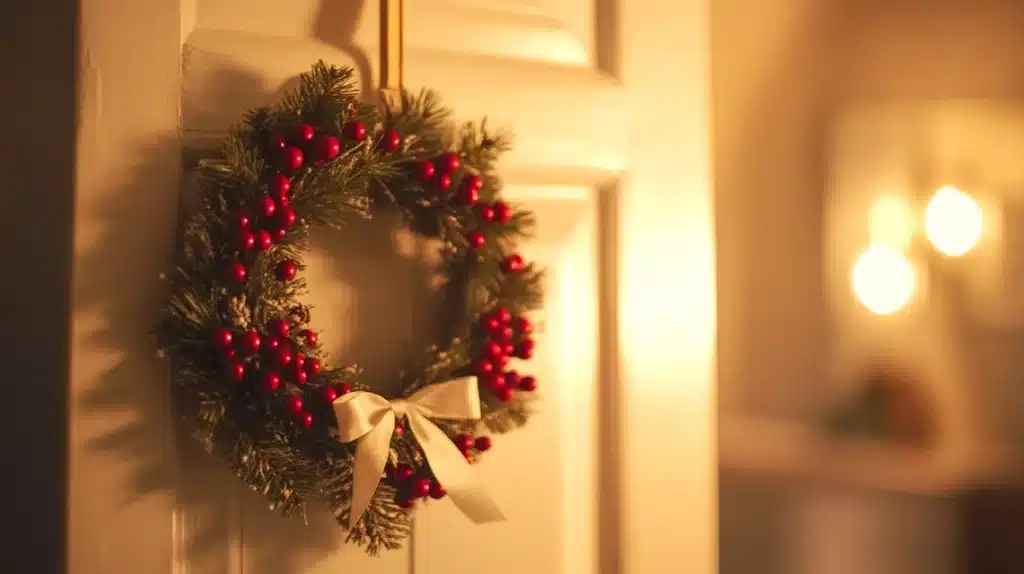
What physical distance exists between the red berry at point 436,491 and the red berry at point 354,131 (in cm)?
34

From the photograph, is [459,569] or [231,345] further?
[459,569]


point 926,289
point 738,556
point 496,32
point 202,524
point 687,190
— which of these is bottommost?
point 738,556

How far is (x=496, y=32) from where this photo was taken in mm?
882

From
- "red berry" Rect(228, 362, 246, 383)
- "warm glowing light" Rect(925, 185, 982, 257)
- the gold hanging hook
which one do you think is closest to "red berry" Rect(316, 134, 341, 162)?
the gold hanging hook

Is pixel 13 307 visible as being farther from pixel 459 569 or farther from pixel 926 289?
pixel 926 289

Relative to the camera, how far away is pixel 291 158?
2.35ft

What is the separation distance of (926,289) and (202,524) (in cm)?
105

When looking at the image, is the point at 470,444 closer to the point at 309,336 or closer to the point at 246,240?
the point at 309,336

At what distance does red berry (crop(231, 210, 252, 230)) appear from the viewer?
702mm

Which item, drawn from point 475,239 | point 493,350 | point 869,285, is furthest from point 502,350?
point 869,285

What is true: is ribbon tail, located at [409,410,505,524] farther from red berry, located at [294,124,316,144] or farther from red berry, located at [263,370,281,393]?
red berry, located at [294,124,316,144]

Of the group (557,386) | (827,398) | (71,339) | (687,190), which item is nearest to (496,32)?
(687,190)

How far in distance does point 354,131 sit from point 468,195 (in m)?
0.13

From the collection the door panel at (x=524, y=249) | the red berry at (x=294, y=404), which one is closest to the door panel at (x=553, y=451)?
the door panel at (x=524, y=249)
